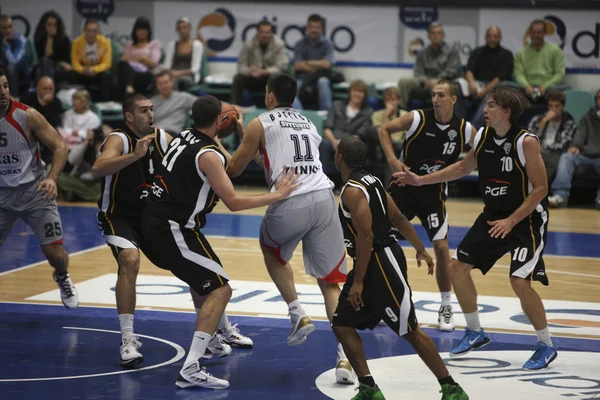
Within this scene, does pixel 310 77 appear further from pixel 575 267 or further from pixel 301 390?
pixel 301 390

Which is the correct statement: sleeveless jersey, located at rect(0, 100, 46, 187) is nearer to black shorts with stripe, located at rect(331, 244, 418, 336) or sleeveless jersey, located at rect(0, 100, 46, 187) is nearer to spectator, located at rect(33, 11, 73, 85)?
black shorts with stripe, located at rect(331, 244, 418, 336)

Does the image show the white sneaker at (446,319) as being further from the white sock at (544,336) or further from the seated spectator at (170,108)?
the seated spectator at (170,108)

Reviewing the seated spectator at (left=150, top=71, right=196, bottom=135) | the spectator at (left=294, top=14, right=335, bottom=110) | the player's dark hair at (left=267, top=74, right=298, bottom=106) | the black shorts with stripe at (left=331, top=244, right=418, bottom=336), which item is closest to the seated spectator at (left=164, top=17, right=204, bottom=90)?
the seated spectator at (left=150, top=71, right=196, bottom=135)

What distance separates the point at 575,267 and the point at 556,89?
18.0ft

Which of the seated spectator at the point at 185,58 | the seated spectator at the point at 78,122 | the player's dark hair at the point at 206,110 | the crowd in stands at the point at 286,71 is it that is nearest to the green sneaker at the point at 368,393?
the player's dark hair at the point at 206,110

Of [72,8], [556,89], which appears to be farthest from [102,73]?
[556,89]

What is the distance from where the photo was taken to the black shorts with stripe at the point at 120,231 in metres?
6.82

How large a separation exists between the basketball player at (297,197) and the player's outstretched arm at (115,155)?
68 centimetres

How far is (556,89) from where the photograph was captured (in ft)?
50.6

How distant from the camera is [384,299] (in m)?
5.73

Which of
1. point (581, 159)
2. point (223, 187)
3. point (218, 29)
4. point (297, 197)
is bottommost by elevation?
point (581, 159)

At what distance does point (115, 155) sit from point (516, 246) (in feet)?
9.43

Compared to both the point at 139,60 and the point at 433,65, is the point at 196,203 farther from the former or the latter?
the point at 139,60

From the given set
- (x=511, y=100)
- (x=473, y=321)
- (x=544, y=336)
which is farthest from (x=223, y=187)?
(x=544, y=336)
